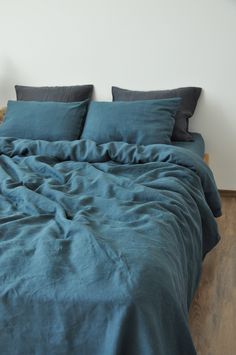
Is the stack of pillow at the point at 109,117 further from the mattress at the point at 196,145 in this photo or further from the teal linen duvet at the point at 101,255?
the teal linen duvet at the point at 101,255

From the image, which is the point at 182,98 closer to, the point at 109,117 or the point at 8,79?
the point at 109,117

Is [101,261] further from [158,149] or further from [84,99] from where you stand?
[84,99]

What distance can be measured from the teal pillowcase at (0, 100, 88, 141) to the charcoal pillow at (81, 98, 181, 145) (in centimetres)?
10

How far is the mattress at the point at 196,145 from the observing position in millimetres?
2467

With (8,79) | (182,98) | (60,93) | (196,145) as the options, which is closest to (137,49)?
(182,98)

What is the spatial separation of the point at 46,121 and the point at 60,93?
0.39m

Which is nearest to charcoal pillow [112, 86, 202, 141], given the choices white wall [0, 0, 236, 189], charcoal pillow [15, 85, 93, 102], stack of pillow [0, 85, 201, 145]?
stack of pillow [0, 85, 201, 145]

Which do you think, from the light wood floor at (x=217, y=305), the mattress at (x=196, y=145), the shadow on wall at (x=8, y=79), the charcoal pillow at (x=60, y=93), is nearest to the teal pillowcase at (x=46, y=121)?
the charcoal pillow at (x=60, y=93)

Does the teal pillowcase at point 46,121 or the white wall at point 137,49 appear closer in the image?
the teal pillowcase at point 46,121

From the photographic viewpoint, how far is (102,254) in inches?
46.2

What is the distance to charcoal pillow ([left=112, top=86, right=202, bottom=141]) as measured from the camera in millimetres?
2611

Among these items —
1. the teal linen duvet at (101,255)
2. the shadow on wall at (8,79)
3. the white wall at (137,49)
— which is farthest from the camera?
the shadow on wall at (8,79)

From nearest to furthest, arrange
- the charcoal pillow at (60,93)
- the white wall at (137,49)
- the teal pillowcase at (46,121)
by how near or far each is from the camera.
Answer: the teal pillowcase at (46,121) < the white wall at (137,49) < the charcoal pillow at (60,93)

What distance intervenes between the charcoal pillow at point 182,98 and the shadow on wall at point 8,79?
0.90 m
